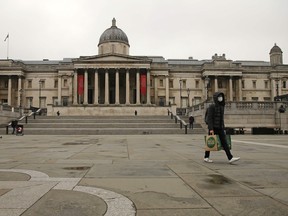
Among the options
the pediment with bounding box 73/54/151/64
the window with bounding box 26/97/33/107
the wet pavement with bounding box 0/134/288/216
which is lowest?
the wet pavement with bounding box 0/134/288/216

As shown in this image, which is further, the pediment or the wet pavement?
the pediment

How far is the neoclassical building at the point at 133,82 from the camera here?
75.3 m

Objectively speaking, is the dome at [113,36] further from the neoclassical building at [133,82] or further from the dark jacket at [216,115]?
the dark jacket at [216,115]

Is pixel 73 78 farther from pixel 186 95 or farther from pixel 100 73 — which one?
pixel 186 95

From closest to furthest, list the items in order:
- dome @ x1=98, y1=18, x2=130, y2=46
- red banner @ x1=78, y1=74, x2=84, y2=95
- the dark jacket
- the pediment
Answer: the dark jacket, the pediment, red banner @ x1=78, y1=74, x2=84, y2=95, dome @ x1=98, y1=18, x2=130, y2=46

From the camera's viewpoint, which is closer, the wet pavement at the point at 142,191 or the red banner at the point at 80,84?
the wet pavement at the point at 142,191

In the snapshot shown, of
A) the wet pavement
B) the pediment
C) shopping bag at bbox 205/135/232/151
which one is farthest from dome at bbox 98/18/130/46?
the wet pavement

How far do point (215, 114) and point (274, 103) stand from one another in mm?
32306

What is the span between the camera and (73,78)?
7662 centimetres

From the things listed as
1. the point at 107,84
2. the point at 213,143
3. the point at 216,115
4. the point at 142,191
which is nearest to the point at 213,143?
the point at 213,143

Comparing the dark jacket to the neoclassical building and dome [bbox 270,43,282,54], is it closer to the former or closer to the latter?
the neoclassical building

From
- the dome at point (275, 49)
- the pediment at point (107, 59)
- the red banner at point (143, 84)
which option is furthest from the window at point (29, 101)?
the dome at point (275, 49)

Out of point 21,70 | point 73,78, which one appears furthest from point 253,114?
point 21,70

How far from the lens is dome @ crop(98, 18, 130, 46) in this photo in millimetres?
79919
